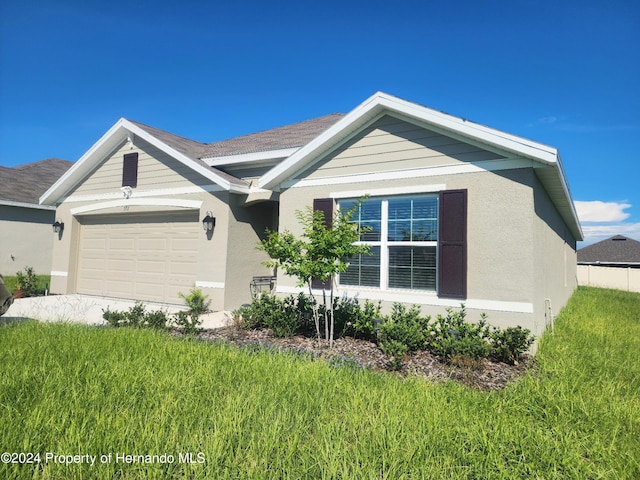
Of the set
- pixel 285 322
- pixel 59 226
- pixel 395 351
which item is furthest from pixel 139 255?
pixel 395 351

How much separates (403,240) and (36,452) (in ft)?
19.6

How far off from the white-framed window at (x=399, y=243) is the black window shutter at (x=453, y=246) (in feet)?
0.71

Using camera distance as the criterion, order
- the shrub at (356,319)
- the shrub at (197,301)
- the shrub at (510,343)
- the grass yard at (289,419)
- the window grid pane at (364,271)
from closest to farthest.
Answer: the grass yard at (289,419) < the shrub at (510,343) < the shrub at (356,319) < the window grid pane at (364,271) < the shrub at (197,301)

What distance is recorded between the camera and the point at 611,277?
1034 inches

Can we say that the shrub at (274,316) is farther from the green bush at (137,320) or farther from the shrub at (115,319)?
the shrub at (115,319)

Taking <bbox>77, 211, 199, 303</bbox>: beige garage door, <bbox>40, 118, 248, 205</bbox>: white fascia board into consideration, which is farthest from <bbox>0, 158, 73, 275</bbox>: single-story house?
<bbox>77, 211, 199, 303</bbox>: beige garage door

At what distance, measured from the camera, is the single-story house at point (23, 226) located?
15398mm

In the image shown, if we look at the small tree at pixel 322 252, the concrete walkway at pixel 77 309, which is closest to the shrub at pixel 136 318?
the concrete walkway at pixel 77 309

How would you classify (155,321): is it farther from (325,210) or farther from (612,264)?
(612,264)

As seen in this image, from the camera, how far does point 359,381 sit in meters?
3.90

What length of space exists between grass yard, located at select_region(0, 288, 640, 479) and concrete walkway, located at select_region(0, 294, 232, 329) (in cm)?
310

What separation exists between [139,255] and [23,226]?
9.01 m

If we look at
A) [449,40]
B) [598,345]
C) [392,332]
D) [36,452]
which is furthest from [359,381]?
[449,40]

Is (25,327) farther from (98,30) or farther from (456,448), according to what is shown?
(98,30)
